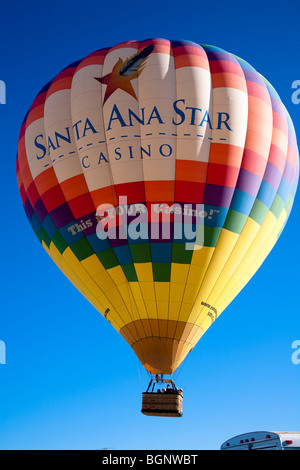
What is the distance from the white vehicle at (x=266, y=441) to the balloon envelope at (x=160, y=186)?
264cm

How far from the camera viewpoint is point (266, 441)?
12008 mm

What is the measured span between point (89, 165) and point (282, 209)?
18.2 feet

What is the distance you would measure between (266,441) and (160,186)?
636 cm

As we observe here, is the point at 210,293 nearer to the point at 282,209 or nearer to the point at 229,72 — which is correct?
the point at 282,209

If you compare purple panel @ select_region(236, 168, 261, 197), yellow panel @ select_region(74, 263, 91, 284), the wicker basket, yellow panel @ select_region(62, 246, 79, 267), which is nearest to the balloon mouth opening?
the wicker basket

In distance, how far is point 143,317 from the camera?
15.0 meters

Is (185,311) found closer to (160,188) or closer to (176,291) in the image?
(176,291)

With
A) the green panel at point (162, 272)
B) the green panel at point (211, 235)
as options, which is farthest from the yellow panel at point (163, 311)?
the green panel at point (211, 235)

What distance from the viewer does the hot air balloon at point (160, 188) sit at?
15.0m

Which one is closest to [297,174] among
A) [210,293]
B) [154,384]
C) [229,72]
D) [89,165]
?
[229,72]

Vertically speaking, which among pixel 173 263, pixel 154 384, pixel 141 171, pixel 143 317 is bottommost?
pixel 154 384

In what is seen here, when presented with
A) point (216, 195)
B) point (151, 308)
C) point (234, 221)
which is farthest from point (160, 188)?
point (151, 308)

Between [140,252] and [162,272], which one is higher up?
[140,252]

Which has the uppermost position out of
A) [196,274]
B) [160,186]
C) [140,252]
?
[160,186]
